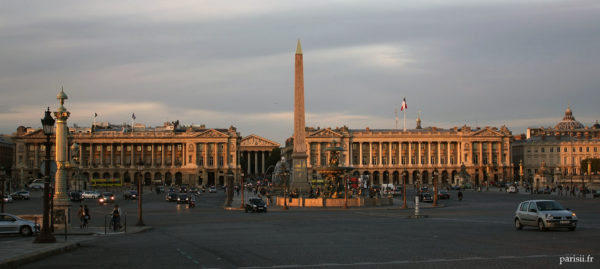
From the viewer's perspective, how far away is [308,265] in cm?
1698

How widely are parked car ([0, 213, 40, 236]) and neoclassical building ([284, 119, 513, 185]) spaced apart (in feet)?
432

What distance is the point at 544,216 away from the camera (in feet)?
86.0

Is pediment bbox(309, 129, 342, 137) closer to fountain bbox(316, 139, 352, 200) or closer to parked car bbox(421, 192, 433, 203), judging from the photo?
parked car bbox(421, 192, 433, 203)

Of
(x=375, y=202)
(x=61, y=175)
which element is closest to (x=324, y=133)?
(x=375, y=202)

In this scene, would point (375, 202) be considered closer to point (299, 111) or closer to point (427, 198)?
point (427, 198)

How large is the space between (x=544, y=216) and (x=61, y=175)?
20.9 metres

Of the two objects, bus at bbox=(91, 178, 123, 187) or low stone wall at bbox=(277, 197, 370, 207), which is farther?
bus at bbox=(91, 178, 123, 187)

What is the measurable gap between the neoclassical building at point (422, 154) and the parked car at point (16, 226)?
132 meters

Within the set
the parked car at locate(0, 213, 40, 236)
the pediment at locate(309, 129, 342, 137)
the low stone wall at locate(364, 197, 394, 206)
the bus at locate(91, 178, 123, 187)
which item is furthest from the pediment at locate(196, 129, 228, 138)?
the parked car at locate(0, 213, 40, 236)

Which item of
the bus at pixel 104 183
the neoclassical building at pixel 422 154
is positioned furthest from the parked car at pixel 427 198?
the neoclassical building at pixel 422 154

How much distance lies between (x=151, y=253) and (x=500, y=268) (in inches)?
383

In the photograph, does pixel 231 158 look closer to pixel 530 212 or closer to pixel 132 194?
pixel 132 194

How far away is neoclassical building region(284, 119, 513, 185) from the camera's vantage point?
531 feet

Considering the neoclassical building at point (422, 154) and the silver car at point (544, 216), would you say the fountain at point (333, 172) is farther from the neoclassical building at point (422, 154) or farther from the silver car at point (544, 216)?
the neoclassical building at point (422, 154)
